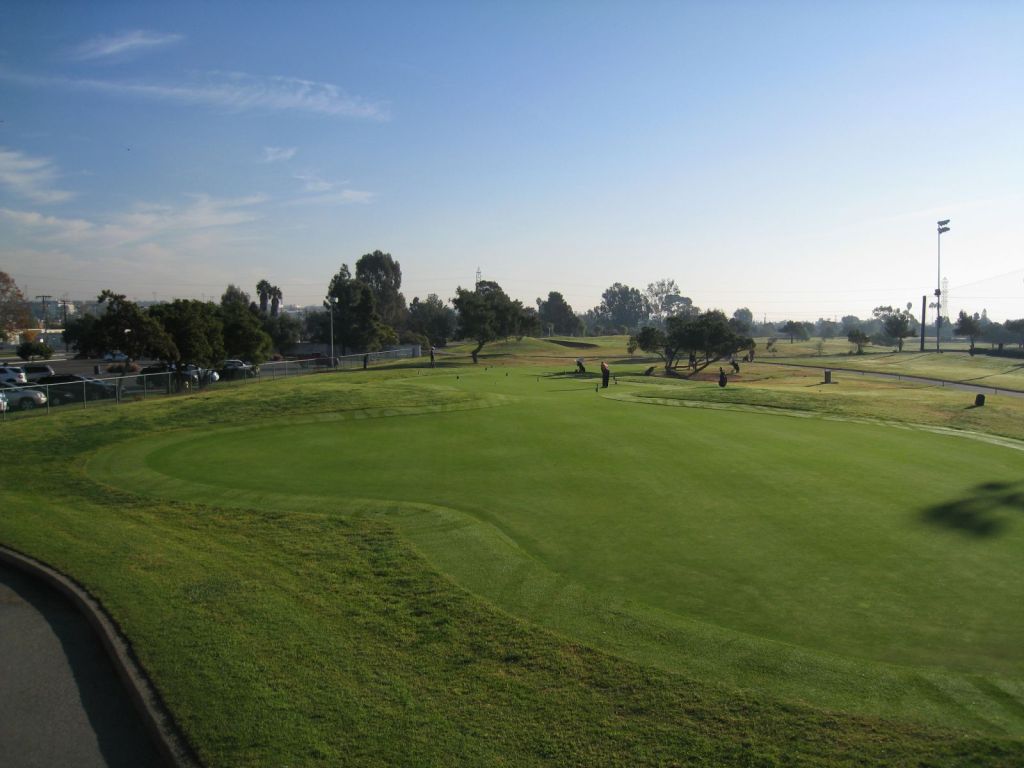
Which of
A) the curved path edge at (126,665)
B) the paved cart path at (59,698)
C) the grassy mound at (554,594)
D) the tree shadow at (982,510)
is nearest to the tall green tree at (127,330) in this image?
the grassy mound at (554,594)

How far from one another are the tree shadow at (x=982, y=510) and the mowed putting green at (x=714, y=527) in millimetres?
72

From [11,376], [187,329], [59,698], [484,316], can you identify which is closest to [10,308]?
[11,376]

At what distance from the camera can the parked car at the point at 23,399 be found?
30.4 m

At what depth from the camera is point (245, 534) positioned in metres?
13.1

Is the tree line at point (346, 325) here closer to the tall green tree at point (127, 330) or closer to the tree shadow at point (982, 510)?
the tall green tree at point (127, 330)

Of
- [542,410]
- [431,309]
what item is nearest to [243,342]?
[542,410]

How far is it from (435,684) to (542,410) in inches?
905

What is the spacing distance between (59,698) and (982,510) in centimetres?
1723

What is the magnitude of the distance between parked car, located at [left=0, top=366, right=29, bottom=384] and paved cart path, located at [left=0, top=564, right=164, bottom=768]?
143 ft

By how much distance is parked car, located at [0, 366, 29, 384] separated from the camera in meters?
45.7

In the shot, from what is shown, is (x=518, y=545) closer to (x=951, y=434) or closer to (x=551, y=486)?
(x=551, y=486)

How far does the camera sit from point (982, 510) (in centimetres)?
1497

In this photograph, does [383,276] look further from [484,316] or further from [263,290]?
[484,316]

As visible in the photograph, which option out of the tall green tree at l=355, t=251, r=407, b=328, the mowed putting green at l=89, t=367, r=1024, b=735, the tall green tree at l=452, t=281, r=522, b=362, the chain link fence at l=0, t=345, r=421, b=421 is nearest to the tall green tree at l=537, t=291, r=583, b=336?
the tall green tree at l=355, t=251, r=407, b=328
